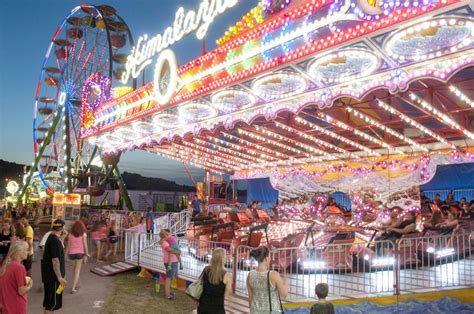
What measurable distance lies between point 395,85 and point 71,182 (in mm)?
17864

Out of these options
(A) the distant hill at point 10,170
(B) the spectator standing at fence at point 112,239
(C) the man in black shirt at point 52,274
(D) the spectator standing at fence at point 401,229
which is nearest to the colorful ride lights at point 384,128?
(D) the spectator standing at fence at point 401,229

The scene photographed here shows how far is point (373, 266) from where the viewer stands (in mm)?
7129

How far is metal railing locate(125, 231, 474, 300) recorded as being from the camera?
647 cm

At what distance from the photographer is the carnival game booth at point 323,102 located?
19.6 feet

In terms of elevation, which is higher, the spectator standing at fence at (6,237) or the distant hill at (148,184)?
the distant hill at (148,184)

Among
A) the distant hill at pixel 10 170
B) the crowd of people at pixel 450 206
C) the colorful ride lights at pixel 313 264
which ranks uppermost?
the distant hill at pixel 10 170

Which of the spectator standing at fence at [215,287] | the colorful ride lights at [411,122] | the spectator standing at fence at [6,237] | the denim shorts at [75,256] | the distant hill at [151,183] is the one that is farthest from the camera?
the distant hill at [151,183]

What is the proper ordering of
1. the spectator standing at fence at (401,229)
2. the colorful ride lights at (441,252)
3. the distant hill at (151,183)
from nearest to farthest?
1. the colorful ride lights at (441,252)
2. the spectator standing at fence at (401,229)
3. the distant hill at (151,183)

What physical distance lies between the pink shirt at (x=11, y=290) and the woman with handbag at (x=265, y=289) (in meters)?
2.31

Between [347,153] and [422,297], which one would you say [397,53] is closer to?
[422,297]

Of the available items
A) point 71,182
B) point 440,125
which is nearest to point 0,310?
point 440,125

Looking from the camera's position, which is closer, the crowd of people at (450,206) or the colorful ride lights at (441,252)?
the colorful ride lights at (441,252)

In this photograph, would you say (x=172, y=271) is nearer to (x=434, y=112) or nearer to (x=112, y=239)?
(x=112, y=239)

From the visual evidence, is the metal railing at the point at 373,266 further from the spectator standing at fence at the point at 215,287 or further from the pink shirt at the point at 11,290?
the pink shirt at the point at 11,290
